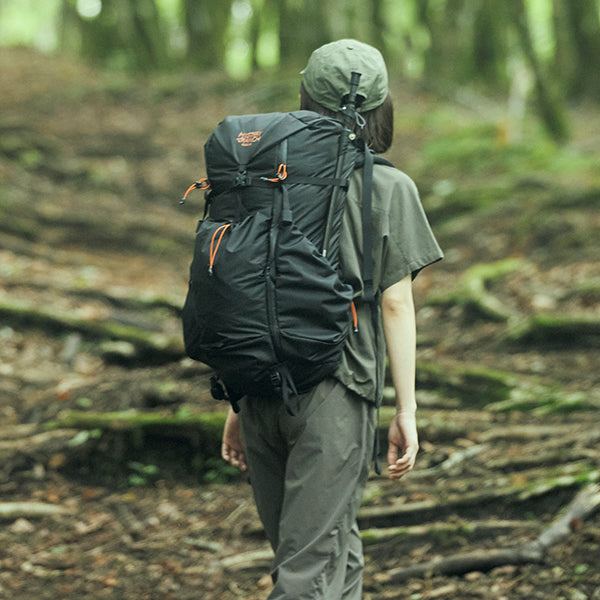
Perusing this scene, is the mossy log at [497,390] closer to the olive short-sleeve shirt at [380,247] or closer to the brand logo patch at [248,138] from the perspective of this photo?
the olive short-sleeve shirt at [380,247]

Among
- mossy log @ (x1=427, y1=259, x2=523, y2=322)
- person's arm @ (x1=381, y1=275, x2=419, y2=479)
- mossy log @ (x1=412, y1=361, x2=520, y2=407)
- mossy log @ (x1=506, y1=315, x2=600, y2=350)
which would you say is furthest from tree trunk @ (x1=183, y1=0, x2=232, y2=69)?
person's arm @ (x1=381, y1=275, x2=419, y2=479)

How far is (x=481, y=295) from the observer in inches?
255

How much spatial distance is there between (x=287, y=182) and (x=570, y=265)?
18.1 ft

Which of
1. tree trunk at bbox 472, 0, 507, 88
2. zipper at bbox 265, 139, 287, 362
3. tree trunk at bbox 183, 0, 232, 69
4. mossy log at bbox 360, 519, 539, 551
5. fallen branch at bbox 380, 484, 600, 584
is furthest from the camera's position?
tree trunk at bbox 183, 0, 232, 69

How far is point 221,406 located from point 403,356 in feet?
8.53

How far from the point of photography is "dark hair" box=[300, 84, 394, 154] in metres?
2.34

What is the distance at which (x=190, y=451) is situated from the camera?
4.54 metres

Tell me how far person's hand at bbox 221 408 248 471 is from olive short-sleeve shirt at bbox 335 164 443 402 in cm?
59

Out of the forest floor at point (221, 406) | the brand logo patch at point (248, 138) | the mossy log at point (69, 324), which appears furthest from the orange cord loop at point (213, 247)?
the mossy log at point (69, 324)

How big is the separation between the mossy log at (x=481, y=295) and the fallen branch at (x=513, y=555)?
289 centimetres

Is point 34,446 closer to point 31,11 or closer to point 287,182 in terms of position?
point 287,182

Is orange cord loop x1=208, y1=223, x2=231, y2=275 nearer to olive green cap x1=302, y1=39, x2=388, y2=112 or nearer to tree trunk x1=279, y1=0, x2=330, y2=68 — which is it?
olive green cap x1=302, y1=39, x2=388, y2=112

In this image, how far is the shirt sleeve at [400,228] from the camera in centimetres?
227

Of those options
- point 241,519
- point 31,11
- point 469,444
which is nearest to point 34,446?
point 241,519
